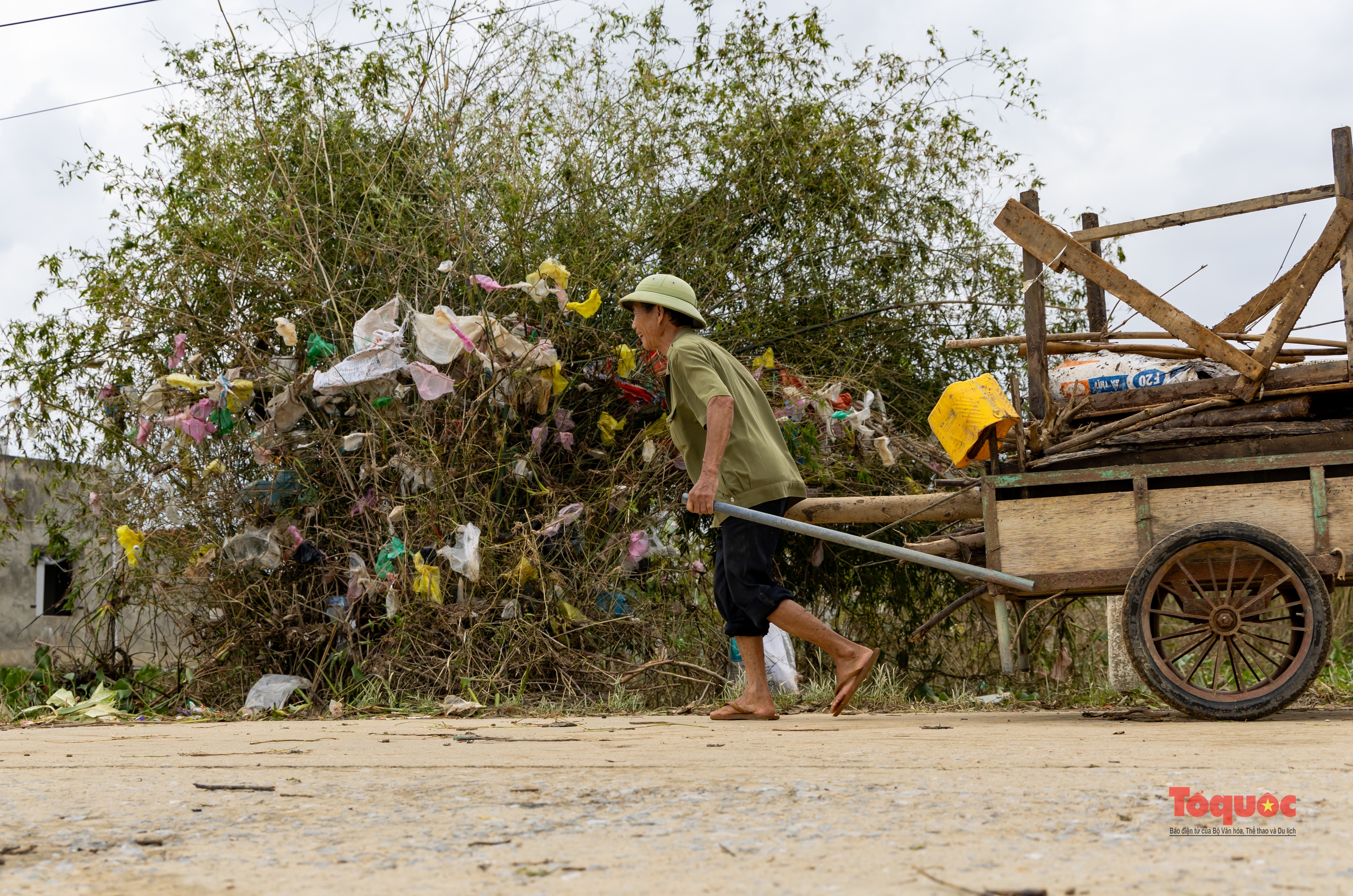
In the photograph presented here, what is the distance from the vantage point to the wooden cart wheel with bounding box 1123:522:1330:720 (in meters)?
3.82

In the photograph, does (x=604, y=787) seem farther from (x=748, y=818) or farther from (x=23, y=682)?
(x=23, y=682)

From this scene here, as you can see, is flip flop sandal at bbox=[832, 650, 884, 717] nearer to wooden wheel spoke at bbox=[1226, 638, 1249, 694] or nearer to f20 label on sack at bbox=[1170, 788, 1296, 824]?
wooden wheel spoke at bbox=[1226, 638, 1249, 694]

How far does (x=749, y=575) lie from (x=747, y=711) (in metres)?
0.59

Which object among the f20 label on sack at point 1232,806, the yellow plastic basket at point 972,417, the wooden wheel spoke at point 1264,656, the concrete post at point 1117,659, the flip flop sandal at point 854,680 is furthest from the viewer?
the concrete post at point 1117,659

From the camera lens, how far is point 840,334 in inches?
253

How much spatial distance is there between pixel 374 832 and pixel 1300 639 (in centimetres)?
364

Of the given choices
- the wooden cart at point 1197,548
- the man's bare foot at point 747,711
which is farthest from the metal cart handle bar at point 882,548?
the man's bare foot at point 747,711

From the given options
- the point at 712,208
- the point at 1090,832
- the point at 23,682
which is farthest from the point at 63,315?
the point at 1090,832

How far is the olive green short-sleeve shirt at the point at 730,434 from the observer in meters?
4.35

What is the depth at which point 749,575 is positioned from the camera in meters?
4.36

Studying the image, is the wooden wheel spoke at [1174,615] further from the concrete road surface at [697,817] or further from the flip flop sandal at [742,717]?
the flip flop sandal at [742,717]

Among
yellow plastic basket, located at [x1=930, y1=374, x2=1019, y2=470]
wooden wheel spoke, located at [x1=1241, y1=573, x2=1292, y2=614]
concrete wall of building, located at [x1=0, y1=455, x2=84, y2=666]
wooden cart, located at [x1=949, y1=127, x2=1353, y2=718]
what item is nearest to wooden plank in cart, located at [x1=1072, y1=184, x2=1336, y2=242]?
wooden cart, located at [x1=949, y1=127, x2=1353, y2=718]

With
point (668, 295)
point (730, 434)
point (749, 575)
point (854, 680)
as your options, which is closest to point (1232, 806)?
point (854, 680)

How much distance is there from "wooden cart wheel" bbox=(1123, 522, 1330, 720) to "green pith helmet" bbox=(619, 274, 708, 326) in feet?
6.37
